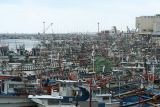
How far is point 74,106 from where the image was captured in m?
20.1

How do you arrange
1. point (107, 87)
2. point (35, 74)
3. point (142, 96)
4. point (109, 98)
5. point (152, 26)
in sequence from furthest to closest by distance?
point (152, 26) → point (35, 74) → point (107, 87) → point (109, 98) → point (142, 96)

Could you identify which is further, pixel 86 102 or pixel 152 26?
pixel 152 26

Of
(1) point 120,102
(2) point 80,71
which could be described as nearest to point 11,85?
(1) point 120,102

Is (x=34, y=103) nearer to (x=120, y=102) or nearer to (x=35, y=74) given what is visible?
(x=120, y=102)

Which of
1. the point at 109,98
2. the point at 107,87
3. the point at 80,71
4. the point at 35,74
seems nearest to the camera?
the point at 109,98

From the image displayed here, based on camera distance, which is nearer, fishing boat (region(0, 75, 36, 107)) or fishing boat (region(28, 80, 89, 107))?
fishing boat (region(28, 80, 89, 107))

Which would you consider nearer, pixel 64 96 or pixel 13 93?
pixel 64 96

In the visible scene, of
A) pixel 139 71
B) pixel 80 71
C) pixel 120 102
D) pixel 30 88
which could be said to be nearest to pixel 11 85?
pixel 30 88

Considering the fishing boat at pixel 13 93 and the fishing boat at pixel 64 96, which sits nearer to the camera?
the fishing boat at pixel 64 96

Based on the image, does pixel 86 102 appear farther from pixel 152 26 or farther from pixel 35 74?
pixel 152 26

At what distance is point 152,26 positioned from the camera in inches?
3278

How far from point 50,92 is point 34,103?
1177 millimetres

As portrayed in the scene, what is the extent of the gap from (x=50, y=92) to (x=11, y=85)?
204cm

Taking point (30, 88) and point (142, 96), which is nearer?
point (142, 96)
